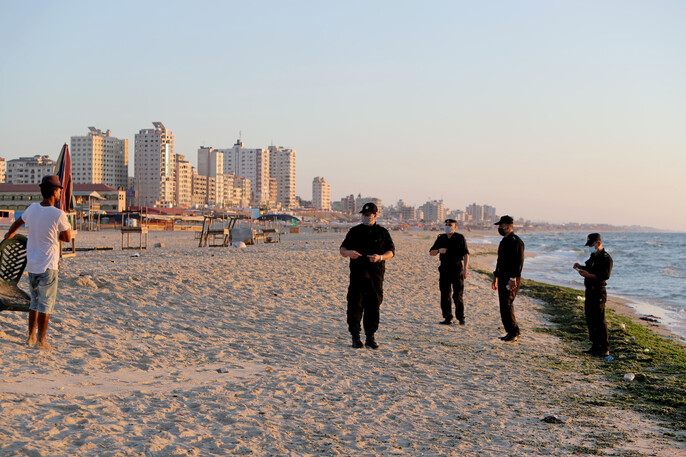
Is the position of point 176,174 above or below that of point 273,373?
above

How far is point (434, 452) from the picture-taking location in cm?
395

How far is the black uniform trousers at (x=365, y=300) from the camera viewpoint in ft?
23.4

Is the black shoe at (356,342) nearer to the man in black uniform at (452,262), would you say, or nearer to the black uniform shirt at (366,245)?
the black uniform shirt at (366,245)

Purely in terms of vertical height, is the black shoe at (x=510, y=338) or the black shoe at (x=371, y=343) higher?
the black shoe at (x=371, y=343)

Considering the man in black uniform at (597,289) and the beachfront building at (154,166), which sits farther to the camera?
the beachfront building at (154,166)

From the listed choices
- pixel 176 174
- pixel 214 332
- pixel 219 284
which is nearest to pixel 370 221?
pixel 214 332

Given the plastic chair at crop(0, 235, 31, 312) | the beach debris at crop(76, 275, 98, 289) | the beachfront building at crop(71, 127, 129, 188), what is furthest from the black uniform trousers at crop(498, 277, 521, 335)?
the beachfront building at crop(71, 127, 129, 188)

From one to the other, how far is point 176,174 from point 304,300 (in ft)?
547

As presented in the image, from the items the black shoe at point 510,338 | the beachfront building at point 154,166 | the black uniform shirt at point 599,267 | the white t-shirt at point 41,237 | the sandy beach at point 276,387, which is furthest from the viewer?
the beachfront building at point 154,166

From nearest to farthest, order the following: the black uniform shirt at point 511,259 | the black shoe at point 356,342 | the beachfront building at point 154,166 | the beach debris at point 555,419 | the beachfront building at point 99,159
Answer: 1. the beach debris at point 555,419
2. the black shoe at point 356,342
3. the black uniform shirt at point 511,259
4. the beachfront building at point 154,166
5. the beachfront building at point 99,159

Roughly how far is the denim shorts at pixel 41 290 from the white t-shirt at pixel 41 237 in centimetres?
7

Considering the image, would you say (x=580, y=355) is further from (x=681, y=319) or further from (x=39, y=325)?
(x=681, y=319)

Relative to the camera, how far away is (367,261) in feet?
23.2

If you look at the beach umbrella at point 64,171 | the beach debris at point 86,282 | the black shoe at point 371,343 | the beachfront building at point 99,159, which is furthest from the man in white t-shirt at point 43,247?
the beachfront building at point 99,159
